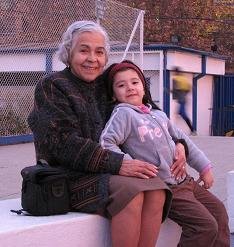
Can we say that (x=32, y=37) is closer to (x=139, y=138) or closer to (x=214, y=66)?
(x=139, y=138)

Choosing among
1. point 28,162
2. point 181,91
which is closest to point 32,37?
point 28,162

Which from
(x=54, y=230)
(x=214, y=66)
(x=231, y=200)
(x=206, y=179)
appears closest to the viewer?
(x=54, y=230)

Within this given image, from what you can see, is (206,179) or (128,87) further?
(206,179)

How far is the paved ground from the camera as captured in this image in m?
7.99

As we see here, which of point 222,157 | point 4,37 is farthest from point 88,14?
point 222,157

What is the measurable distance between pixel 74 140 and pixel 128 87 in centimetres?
57

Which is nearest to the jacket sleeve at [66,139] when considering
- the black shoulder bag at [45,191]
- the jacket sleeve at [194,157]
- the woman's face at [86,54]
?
the black shoulder bag at [45,191]

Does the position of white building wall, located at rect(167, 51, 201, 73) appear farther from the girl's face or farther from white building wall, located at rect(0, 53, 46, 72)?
the girl's face

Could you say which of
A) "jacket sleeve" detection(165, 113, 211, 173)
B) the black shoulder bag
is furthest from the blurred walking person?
the black shoulder bag

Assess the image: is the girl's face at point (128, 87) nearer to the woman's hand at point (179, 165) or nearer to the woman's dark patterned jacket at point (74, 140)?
the woman's dark patterned jacket at point (74, 140)

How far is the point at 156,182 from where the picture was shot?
3420 mm

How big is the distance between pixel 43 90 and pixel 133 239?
963 mm

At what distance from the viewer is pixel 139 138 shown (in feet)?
11.8

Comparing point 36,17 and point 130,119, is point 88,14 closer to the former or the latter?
point 36,17
